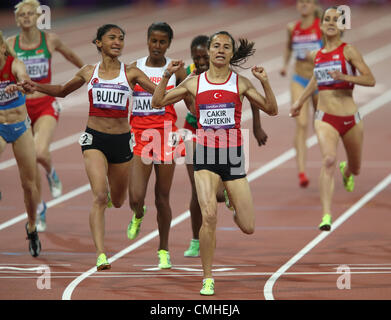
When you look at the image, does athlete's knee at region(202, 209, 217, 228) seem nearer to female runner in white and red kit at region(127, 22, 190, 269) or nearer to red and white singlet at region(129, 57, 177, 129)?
female runner in white and red kit at region(127, 22, 190, 269)

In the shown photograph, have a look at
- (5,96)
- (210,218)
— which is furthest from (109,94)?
(210,218)

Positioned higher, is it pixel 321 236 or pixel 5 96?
pixel 5 96

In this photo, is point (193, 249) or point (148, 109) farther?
point (193, 249)

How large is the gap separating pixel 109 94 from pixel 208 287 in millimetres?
2228

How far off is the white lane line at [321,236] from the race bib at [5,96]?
3.49 meters

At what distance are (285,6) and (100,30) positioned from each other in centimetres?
3057

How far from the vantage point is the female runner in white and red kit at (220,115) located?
32.3 ft

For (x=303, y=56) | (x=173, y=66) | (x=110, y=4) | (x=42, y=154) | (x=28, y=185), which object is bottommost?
(x=28, y=185)

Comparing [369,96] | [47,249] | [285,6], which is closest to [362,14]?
[285,6]

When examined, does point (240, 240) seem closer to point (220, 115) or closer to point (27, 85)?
point (220, 115)

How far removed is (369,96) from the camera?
81.0 ft

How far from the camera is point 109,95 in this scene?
1042 centimetres

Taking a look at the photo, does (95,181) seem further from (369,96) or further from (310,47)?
(369,96)

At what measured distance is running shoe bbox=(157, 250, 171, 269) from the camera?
36.2 feet
